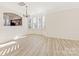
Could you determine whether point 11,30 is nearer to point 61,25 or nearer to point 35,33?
point 35,33

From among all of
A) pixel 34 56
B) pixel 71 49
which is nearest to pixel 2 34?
pixel 34 56

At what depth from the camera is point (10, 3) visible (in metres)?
1.01

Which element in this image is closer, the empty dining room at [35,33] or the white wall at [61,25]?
the empty dining room at [35,33]

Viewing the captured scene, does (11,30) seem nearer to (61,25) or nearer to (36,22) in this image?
(36,22)

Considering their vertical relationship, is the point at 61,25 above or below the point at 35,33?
above

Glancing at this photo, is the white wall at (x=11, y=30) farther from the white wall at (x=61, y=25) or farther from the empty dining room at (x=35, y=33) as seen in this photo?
the white wall at (x=61, y=25)

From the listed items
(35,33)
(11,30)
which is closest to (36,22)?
(35,33)

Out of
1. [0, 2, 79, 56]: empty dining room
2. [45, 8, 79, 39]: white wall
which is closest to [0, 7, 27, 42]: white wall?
[0, 2, 79, 56]: empty dining room

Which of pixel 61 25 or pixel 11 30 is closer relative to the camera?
pixel 11 30

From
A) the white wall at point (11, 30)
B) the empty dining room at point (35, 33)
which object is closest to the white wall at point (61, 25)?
the empty dining room at point (35, 33)

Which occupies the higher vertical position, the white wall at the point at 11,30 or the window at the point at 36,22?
the window at the point at 36,22

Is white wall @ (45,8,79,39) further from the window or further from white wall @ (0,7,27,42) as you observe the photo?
white wall @ (0,7,27,42)

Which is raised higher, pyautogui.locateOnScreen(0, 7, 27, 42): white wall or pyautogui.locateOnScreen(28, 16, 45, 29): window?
pyautogui.locateOnScreen(28, 16, 45, 29): window

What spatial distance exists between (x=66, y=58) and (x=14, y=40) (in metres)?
0.67
